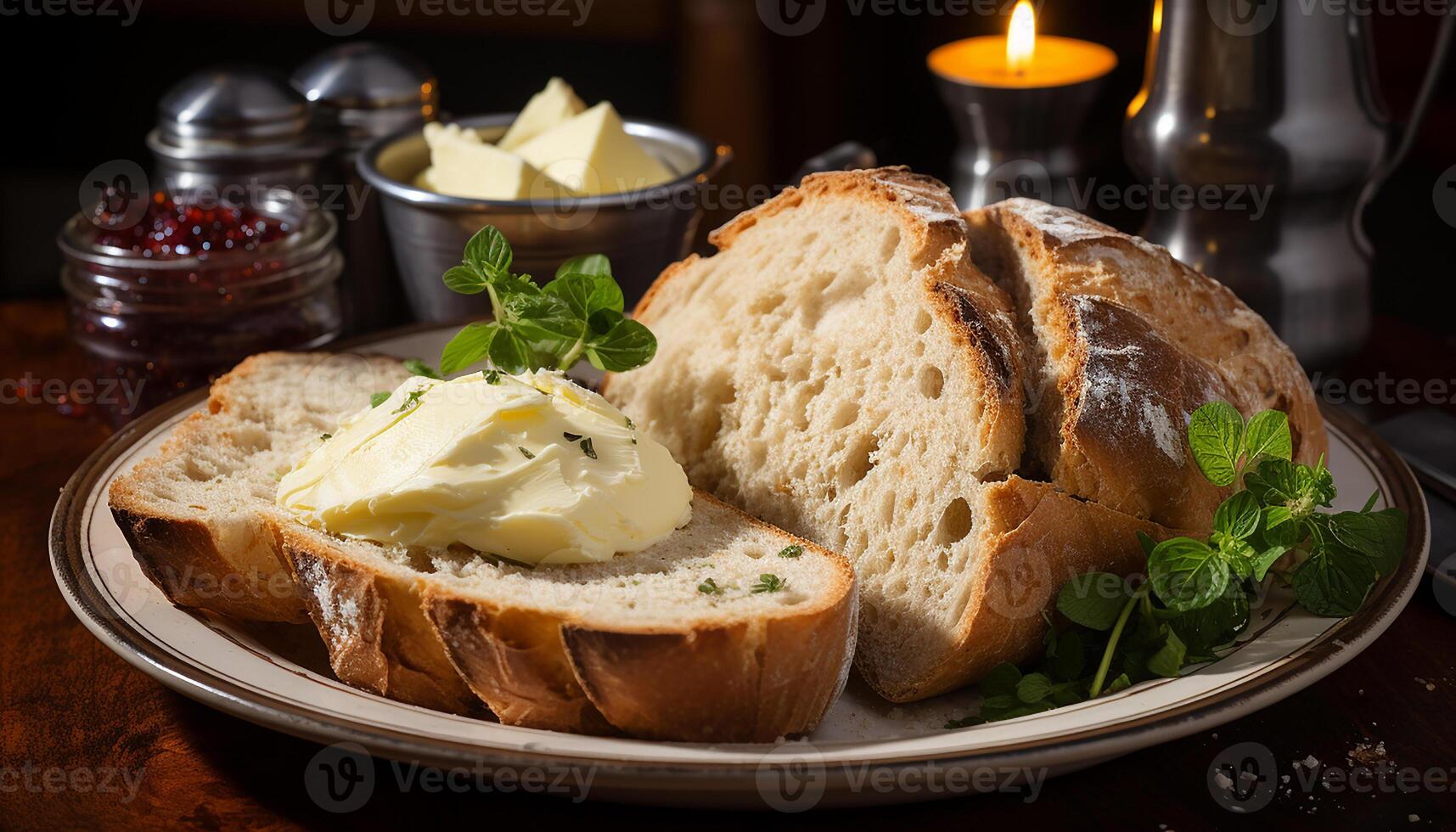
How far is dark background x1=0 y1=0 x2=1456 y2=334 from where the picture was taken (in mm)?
5699

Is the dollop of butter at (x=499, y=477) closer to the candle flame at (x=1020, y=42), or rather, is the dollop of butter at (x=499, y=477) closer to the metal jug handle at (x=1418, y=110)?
the metal jug handle at (x=1418, y=110)

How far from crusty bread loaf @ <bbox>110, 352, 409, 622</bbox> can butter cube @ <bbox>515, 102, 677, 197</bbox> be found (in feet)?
2.70

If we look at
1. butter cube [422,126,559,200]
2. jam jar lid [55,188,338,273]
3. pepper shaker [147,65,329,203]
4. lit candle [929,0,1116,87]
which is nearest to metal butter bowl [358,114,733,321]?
butter cube [422,126,559,200]

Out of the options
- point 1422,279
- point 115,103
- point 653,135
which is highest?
point 653,135

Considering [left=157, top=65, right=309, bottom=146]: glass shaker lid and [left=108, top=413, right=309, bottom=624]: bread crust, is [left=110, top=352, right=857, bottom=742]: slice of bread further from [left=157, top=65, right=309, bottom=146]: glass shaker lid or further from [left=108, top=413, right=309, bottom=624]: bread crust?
[left=157, top=65, right=309, bottom=146]: glass shaker lid

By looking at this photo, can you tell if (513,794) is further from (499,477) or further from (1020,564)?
(1020,564)

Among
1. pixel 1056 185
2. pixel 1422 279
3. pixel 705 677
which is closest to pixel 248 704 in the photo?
pixel 705 677

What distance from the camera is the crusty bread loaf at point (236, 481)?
2020mm

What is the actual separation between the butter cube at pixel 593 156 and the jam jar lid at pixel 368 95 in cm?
68

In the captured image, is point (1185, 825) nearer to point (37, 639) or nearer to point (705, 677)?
point (705, 677)

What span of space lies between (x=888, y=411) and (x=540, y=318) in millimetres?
656

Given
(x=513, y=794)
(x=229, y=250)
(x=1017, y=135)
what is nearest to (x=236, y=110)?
(x=229, y=250)

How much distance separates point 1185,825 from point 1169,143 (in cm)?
188

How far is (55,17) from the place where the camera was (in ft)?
21.5
